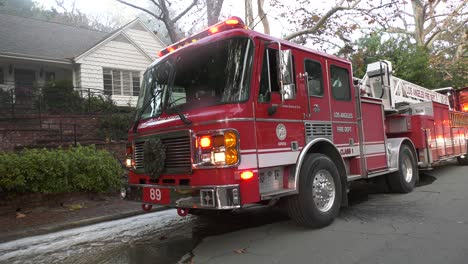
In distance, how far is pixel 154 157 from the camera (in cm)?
527

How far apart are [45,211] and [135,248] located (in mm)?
3892

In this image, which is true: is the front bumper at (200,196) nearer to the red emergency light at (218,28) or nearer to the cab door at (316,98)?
the cab door at (316,98)

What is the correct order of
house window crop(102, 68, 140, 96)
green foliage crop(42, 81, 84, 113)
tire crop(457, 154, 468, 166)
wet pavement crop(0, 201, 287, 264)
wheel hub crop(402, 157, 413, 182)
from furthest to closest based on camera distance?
house window crop(102, 68, 140, 96), green foliage crop(42, 81, 84, 113), tire crop(457, 154, 468, 166), wheel hub crop(402, 157, 413, 182), wet pavement crop(0, 201, 287, 264)

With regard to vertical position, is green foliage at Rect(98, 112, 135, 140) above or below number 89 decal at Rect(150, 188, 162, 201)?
above

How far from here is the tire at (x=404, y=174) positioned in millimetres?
8320

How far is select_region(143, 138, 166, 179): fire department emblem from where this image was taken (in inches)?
205

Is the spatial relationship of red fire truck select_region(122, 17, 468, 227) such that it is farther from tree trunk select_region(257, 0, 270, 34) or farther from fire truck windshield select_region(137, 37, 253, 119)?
tree trunk select_region(257, 0, 270, 34)

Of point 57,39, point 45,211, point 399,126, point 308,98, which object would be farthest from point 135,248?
point 57,39

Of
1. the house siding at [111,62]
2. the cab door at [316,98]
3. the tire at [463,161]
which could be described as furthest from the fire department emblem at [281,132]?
the house siding at [111,62]

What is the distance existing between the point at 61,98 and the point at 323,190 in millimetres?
12976

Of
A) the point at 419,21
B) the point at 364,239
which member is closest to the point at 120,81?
the point at 364,239

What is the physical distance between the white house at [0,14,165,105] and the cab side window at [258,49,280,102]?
1322cm

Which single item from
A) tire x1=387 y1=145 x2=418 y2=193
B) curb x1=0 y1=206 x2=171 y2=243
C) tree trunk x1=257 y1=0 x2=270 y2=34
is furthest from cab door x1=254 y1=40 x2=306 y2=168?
tree trunk x1=257 y1=0 x2=270 y2=34

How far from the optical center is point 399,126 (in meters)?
9.39
